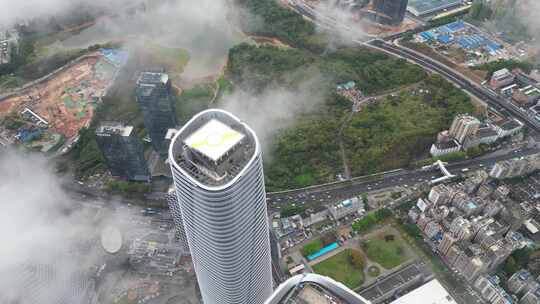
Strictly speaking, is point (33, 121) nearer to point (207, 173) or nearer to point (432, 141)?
point (207, 173)

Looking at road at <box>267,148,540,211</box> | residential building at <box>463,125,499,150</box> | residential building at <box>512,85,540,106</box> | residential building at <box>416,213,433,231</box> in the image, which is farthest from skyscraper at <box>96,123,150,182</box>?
residential building at <box>512,85,540,106</box>

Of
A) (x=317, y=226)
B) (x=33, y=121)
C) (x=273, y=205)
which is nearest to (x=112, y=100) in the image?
(x=33, y=121)

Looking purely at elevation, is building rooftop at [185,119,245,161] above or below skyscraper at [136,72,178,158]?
above

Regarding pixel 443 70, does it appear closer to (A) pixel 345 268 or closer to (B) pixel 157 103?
(A) pixel 345 268

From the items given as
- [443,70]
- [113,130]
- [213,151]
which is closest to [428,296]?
[213,151]

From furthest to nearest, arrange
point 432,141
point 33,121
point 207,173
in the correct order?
point 33,121 → point 432,141 → point 207,173

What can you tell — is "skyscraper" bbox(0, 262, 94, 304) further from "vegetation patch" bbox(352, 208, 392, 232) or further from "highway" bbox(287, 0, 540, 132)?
"highway" bbox(287, 0, 540, 132)

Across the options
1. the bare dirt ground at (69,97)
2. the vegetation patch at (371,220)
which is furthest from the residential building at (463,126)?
the bare dirt ground at (69,97)
